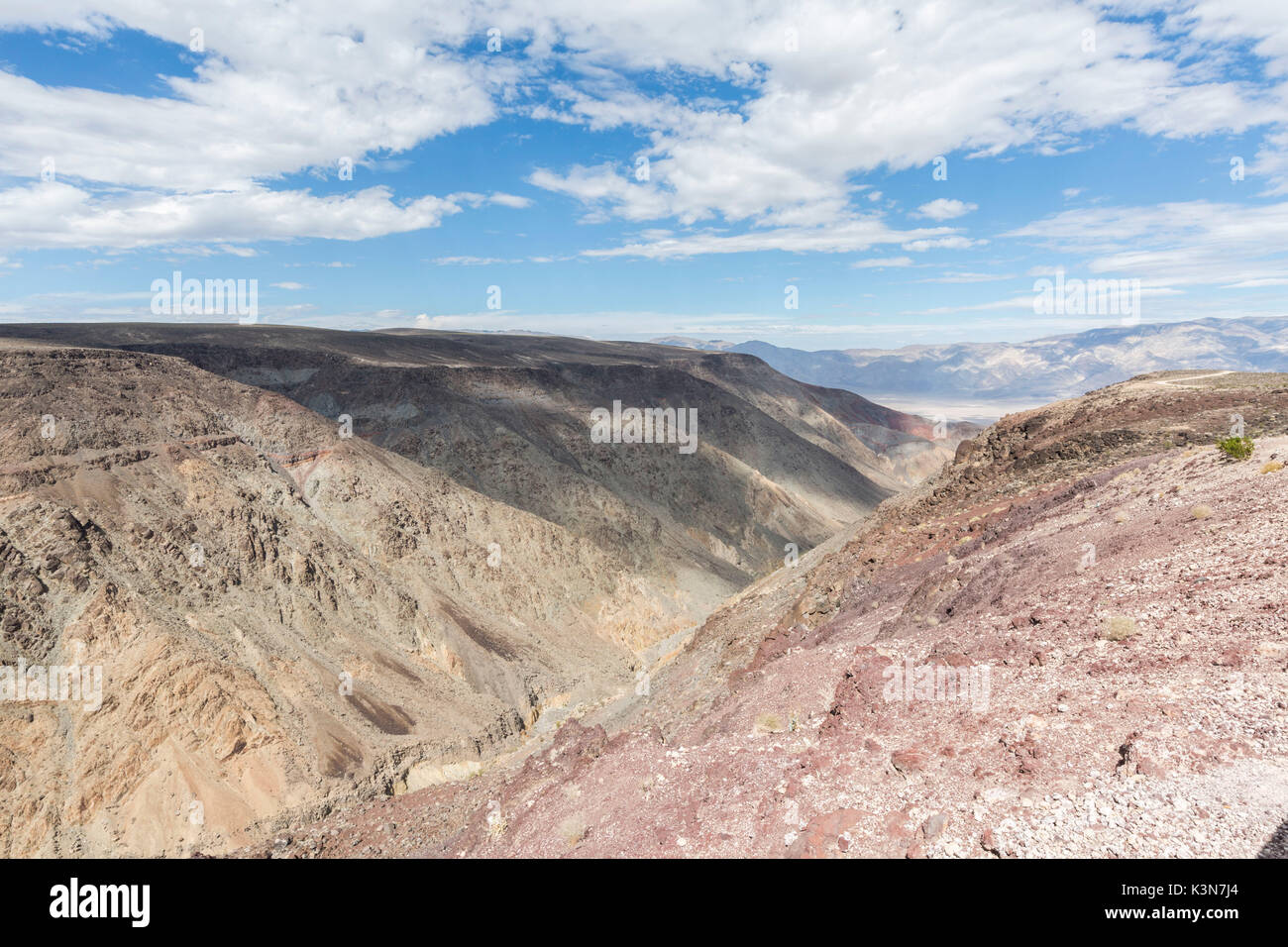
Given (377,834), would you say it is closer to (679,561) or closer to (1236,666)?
(1236,666)

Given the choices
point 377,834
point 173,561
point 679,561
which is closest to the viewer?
point 377,834

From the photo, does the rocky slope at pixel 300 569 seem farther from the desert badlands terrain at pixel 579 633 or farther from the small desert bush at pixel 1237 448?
the small desert bush at pixel 1237 448

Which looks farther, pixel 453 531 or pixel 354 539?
pixel 453 531

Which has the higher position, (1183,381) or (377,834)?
(1183,381)

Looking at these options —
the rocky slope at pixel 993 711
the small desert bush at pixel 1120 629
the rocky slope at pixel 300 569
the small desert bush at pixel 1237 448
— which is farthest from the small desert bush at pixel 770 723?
the rocky slope at pixel 300 569

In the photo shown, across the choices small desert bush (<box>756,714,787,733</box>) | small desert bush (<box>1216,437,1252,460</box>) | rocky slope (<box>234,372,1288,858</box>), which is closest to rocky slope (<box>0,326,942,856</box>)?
rocky slope (<box>234,372,1288,858</box>)
